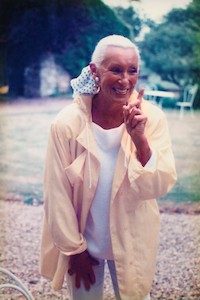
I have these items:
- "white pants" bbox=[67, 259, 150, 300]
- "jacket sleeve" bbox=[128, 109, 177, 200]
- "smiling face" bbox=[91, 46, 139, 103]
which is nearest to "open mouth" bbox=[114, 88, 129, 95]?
"smiling face" bbox=[91, 46, 139, 103]

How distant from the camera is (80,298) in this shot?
1.18 metres

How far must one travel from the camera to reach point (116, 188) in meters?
1.09

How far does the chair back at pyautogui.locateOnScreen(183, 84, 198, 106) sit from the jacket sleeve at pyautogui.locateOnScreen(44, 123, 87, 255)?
26.0 inches

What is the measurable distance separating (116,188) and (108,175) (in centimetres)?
4

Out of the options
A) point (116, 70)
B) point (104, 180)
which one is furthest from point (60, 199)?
point (116, 70)

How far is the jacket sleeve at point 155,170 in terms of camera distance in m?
1.04

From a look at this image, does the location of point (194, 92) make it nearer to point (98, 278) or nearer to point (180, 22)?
point (180, 22)

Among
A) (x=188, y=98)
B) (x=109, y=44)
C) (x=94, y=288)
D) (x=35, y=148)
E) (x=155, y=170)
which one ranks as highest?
(x=109, y=44)

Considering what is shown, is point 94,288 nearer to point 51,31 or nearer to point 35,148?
point 35,148

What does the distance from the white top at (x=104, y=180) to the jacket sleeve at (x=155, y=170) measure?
68mm

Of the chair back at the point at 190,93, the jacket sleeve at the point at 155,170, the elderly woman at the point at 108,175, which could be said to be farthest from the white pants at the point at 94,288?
the chair back at the point at 190,93

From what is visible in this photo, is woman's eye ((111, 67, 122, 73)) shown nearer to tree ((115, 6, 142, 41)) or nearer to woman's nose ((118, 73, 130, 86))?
woman's nose ((118, 73, 130, 86))

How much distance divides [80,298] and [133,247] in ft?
0.71

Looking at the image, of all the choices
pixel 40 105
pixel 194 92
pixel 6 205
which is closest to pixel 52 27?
pixel 40 105
